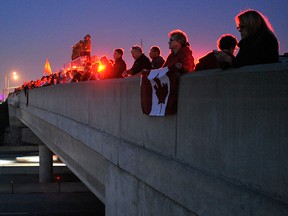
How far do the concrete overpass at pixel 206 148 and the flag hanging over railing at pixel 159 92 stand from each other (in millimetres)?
99

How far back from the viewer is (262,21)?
4.15 metres

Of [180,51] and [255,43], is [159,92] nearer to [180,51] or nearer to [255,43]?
[180,51]

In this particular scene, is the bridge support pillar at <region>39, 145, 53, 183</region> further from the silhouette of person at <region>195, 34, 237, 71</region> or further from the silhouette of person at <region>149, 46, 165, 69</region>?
the silhouette of person at <region>195, 34, 237, 71</region>

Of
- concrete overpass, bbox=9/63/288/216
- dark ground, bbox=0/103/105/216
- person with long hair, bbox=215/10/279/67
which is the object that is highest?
person with long hair, bbox=215/10/279/67

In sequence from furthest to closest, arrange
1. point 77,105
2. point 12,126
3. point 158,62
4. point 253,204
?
point 12,126 → point 77,105 → point 158,62 → point 253,204

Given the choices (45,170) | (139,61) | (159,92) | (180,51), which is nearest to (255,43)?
(159,92)

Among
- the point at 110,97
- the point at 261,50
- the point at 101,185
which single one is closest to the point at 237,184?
the point at 261,50

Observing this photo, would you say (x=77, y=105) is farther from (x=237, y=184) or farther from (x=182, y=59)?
(x=237, y=184)

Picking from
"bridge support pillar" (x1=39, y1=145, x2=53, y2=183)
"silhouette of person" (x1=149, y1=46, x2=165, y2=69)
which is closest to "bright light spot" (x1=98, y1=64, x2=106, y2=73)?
"silhouette of person" (x1=149, y1=46, x2=165, y2=69)

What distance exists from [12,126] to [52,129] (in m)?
44.9

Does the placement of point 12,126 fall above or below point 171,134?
below

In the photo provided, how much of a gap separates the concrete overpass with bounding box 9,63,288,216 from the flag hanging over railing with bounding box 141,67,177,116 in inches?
3.9

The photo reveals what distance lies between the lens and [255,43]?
4020mm

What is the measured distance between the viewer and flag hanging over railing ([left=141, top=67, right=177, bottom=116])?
4773 mm
